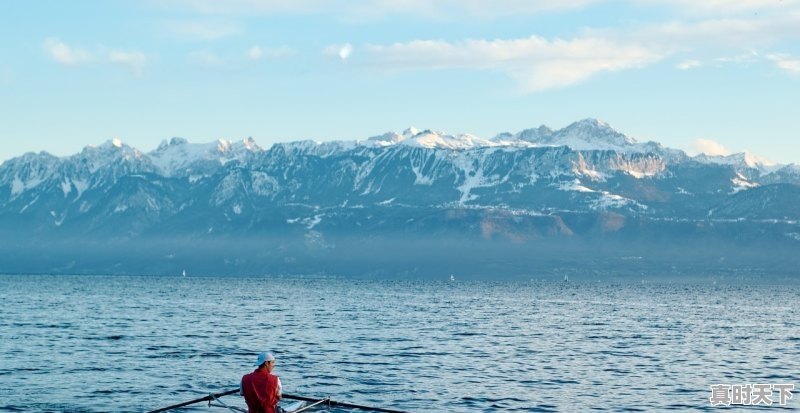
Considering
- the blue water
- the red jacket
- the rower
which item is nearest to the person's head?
the rower

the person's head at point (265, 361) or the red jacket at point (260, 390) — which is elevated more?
the person's head at point (265, 361)

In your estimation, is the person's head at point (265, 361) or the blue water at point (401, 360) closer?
the person's head at point (265, 361)

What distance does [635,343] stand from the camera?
129000 mm

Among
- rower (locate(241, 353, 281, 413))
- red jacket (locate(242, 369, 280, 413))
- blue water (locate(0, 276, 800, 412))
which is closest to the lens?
rower (locate(241, 353, 281, 413))

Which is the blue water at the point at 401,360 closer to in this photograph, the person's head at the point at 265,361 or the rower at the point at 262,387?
the rower at the point at 262,387

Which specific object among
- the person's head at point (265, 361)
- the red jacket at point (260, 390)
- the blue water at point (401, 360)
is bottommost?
the blue water at point (401, 360)

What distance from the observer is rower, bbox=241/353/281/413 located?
5176cm

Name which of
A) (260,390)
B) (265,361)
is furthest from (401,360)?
(265,361)

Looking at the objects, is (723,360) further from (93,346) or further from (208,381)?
(93,346)

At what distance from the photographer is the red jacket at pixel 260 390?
51875mm

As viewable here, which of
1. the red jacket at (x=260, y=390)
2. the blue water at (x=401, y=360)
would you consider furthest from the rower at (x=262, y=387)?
the blue water at (x=401, y=360)

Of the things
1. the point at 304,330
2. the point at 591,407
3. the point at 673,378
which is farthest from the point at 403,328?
the point at 591,407

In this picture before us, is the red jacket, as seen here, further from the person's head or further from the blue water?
the blue water

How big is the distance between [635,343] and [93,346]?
5959 centimetres
